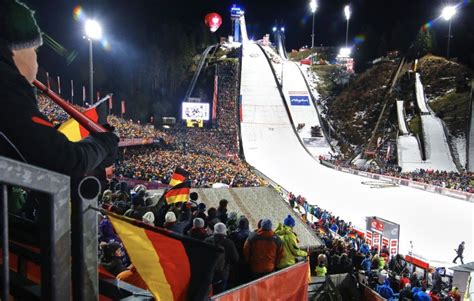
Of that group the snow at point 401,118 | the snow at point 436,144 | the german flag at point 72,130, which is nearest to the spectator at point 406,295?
the german flag at point 72,130

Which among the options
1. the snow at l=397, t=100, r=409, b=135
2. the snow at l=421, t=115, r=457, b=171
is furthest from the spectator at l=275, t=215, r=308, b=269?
the snow at l=397, t=100, r=409, b=135

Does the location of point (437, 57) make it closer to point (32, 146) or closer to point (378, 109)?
point (378, 109)

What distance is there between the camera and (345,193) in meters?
24.0

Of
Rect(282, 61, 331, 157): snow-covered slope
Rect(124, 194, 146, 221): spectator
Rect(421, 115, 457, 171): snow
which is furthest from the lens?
Rect(282, 61, 331, 157): snow-covered slope

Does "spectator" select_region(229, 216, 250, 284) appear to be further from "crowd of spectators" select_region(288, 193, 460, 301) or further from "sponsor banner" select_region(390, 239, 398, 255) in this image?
"sponsor banner" select_region(390, 239, 398, 255)

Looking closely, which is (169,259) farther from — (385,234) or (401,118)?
(401,118)

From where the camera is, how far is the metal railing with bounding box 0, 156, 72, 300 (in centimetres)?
111

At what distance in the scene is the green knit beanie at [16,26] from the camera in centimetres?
153

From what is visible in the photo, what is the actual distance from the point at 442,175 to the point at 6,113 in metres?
30.3

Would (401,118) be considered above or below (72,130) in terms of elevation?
above

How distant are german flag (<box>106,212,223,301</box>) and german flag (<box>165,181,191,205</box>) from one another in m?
5.84

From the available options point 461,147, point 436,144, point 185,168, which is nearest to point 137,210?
point 185,168

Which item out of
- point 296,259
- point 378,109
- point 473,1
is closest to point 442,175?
point 378,109

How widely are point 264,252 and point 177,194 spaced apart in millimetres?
3643
